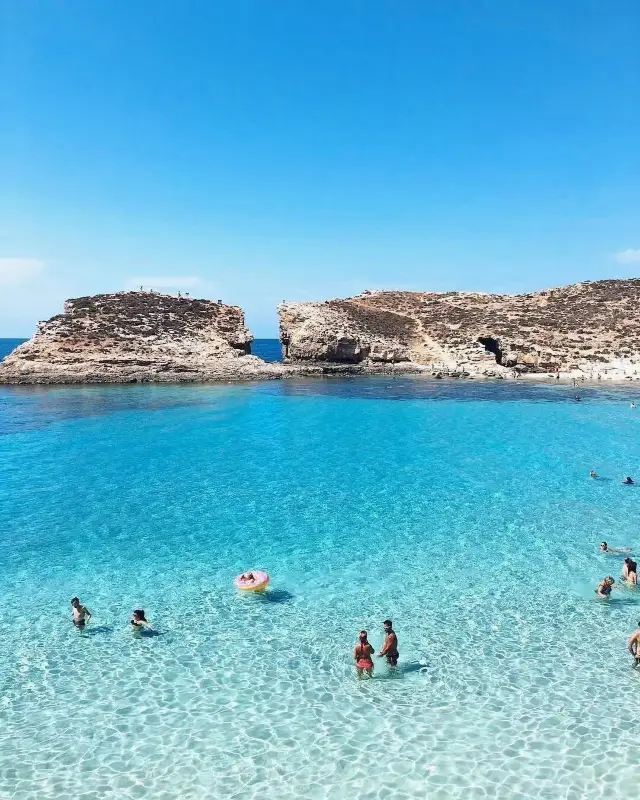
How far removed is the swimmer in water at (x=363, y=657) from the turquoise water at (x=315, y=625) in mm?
264

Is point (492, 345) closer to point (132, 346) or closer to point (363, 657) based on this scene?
point (132, 346)

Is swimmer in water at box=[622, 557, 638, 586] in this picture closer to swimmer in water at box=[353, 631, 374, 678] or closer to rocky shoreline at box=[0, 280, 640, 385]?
swimmer in water at box=[353, 631, 374, 678]

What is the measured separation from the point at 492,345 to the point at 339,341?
22002mm

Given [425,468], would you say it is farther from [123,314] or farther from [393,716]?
[123,314]

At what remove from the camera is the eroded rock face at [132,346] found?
62.0 m

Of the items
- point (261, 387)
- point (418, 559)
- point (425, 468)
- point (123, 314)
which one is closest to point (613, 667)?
point (418, 559)

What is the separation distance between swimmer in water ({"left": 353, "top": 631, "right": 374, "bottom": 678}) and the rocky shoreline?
5433 cm

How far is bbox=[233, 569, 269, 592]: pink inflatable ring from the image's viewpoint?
49.1ft

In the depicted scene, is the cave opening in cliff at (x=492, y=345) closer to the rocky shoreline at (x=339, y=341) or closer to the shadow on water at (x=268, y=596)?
the rocky shoreline at (x=339, y=341)

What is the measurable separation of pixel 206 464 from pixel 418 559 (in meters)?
14.6

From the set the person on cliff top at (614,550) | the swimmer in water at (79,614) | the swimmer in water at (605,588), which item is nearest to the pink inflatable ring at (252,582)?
the swimmer in water at (79,614)

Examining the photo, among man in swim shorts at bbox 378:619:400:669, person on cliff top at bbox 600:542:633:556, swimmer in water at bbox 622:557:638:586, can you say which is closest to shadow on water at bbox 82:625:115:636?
man in swim shorts at bbox 378:619:400:669

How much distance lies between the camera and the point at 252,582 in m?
15.0

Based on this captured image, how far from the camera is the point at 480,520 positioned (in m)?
20.4
